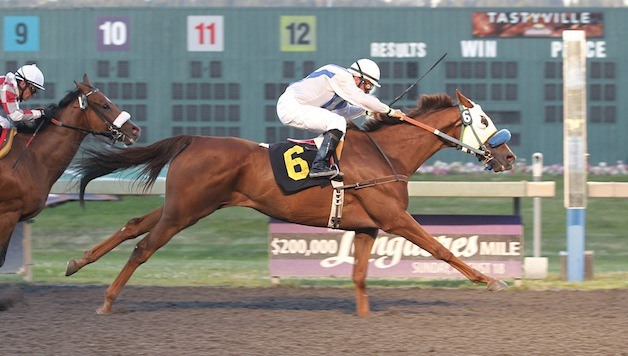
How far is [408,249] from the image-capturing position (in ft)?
30.2

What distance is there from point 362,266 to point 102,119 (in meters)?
2.50

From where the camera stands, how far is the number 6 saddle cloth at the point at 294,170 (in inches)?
288

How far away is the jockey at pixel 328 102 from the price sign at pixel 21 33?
976cm

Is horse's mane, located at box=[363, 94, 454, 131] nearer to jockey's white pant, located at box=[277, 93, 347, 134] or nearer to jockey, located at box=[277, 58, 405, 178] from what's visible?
jockey, located at box=[277, 58, 405, 178]

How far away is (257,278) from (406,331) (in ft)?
11.4

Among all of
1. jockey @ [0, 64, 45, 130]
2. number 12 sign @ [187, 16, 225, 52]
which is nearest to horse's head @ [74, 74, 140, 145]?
jockey @ [0, 64, 45, 130]

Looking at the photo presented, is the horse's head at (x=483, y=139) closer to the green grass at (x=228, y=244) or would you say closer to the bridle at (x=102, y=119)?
the green grass at (x=228, y=244)

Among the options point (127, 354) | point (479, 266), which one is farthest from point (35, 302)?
point (479, 266)

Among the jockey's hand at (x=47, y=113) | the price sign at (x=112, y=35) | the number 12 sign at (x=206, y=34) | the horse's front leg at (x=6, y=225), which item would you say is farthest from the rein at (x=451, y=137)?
the price sign at (x=112, y=35)

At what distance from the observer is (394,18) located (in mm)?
16344

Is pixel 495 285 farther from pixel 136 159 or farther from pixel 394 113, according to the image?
pixel 136 159

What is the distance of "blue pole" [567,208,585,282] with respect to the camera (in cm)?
943

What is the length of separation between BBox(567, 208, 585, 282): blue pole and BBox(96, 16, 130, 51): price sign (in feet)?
29.6

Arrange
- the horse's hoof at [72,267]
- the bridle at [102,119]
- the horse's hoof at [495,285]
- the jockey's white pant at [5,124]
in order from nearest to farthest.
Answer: the horse's hoof at [495,285] → the horse's hoof at [72,267] → the jockey's white pant at [5,124] → the bridle at [102,119]
